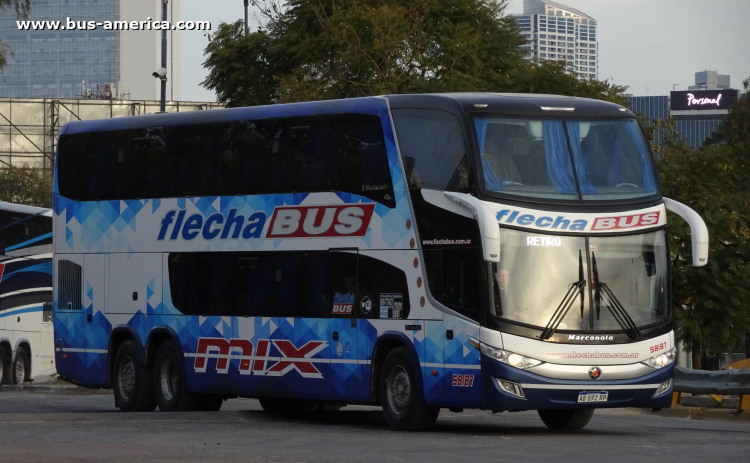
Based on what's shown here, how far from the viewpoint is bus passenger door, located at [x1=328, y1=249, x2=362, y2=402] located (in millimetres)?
18031

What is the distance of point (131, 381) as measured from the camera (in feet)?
71.8

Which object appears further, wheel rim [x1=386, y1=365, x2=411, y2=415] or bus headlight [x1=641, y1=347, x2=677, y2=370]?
wheel rim [x1=386, y1=365, x2=411, y2=415]

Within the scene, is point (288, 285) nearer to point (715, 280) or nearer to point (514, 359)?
point (514, 359)

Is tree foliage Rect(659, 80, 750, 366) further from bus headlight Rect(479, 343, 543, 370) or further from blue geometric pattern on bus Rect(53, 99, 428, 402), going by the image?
bus headlight Rect(479, 343, 543, 370)

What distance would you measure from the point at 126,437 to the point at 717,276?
52.4ft

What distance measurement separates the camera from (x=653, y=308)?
16594mm

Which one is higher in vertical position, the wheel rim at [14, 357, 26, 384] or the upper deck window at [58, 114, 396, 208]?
the upper deck window at [58, 114, 396, 208]

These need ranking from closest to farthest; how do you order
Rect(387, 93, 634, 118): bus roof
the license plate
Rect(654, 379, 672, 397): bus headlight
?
1. the license plate
2. Rect(654, 379, 672, 397): bus headlight
3. Rect(387, 93, 634, 118): bus roof

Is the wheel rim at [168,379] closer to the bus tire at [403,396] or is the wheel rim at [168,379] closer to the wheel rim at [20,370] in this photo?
the bus tire at [403,396]

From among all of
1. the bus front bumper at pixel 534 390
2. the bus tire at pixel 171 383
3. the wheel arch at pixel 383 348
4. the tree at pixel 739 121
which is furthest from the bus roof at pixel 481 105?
the tree at pixel 739 121

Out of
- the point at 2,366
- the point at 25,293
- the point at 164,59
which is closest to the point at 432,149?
the point at 25,293

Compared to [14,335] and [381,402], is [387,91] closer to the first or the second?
[14,335]

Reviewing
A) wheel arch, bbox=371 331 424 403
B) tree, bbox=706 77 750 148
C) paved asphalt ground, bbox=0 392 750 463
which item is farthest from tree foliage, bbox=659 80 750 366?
tree, bbox=706 77 750 148

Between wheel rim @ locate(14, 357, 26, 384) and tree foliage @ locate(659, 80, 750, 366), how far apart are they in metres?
15.9
